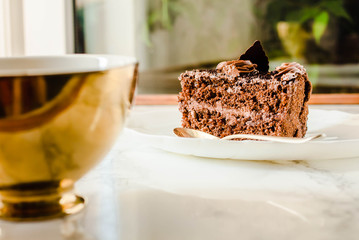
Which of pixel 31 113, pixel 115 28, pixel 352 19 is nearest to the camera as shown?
Answer: pixel 31 113

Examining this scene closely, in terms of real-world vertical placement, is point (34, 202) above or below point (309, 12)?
below

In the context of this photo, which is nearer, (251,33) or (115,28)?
(115,28)

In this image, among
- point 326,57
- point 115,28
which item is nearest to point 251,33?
point 326,57

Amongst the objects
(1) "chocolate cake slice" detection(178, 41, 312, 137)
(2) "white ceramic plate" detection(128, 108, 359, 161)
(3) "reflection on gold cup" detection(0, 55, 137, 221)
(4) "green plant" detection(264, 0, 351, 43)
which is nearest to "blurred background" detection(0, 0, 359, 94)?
(4) "green plant" detection(264, 0, 351, 43)

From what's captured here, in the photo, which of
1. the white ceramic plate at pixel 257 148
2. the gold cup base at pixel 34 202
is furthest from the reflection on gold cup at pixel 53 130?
the white ceramic plate at pixel 257 148

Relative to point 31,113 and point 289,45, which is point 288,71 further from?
point 289,45

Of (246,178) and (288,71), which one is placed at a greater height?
(288,71)

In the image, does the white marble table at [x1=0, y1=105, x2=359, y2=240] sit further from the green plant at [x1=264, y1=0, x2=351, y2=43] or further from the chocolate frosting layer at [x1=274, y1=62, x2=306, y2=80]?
the green plant at [x1=264, y1=0, x2=351, y2=43]

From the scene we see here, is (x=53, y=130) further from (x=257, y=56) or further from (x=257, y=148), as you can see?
(x=257, y=56)

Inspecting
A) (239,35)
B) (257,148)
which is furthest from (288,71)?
(239,35)
